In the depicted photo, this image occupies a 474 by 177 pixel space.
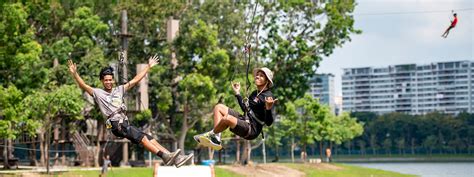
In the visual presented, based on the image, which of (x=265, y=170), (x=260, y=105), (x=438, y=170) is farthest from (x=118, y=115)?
(x=438, y=170)

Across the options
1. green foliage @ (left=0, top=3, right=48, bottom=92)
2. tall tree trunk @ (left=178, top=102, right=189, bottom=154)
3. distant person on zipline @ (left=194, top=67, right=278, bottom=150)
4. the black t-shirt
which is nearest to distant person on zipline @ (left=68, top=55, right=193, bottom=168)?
distant person on zipline @ (left=194, top=67, right=278, bottom=150)

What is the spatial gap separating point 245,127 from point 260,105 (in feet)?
1.67

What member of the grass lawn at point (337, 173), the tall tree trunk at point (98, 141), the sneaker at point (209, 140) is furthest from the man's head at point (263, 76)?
the grass lawn at point (337, 173)

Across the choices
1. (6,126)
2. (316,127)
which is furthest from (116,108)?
(316,127)

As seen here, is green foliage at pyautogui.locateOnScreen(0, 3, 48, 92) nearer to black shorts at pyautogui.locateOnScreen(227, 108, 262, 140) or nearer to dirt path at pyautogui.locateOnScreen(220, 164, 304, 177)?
dirt path at pyautogui.locateOnScreen(220, 164, 304, 177)

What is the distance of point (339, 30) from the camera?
66.9 meters

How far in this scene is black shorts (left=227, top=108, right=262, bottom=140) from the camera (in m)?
17.0

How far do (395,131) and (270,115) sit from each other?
173223mm

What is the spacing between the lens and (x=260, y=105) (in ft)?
56.0

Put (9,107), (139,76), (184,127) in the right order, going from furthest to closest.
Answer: (184,127) < (9,107) < (139,76)

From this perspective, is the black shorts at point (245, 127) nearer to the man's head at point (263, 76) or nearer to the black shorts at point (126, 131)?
the man's head at point (263, 76)

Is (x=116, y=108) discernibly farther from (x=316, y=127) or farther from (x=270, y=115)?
(x=316, y=127)

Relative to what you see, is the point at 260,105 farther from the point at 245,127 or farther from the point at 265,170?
the point at 265,170

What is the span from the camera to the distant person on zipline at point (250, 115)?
1692 centimetres
